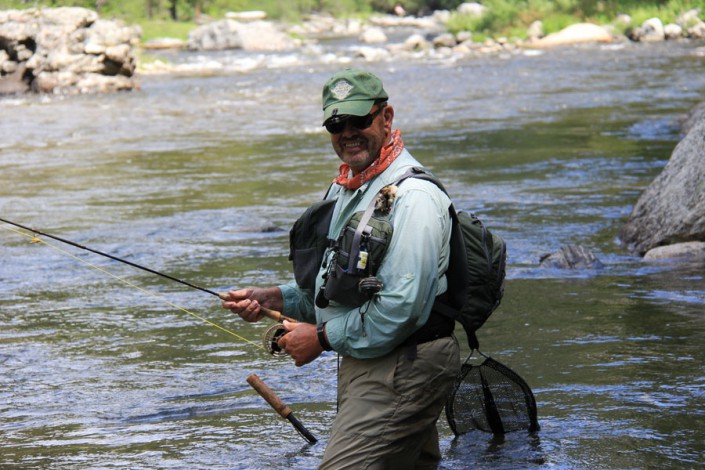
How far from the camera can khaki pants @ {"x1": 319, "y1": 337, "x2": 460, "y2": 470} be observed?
128 inches

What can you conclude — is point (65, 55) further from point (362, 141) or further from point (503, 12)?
point (362, 141)

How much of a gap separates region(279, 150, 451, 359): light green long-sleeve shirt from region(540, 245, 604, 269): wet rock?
4874 millimetres

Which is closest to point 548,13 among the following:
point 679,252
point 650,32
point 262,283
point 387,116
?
point 650,32

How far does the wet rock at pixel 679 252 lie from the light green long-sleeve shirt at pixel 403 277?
5.16 meters

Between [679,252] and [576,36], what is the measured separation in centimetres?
3314

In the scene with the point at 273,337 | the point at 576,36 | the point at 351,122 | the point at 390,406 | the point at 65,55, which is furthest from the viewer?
the point at 576,36

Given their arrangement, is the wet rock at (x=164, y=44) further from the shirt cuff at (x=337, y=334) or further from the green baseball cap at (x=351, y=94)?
the shirt cuff at (x=337, y=334)

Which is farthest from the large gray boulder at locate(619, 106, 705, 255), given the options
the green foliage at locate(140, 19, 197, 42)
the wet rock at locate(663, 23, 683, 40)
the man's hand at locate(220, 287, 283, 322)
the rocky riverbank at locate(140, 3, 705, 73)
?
the green foliage at locate(140, 19, 197, 42)

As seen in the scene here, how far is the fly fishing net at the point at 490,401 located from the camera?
4.45 m

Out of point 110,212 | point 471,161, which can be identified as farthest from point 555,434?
point 471,161

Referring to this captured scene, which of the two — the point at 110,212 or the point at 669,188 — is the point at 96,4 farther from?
the point at 669,188

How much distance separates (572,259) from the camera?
8.14 m

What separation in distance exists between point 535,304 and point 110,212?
607cm

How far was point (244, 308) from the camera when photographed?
380 cm
